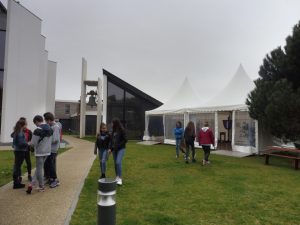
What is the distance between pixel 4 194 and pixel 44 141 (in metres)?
1.20

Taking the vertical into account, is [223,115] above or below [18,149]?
above

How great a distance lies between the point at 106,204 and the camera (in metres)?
2.70

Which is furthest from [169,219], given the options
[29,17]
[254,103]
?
[29,17]

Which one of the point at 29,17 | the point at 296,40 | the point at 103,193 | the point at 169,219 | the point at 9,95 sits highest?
the point at 29,17

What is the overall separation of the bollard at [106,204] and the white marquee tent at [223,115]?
11.8 metres

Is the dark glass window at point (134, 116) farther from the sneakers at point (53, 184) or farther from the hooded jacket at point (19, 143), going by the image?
the hooded jacket at point (19, 143)

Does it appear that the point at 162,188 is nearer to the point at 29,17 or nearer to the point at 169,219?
the point at 169,219

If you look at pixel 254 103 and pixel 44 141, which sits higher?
pixel 254 103

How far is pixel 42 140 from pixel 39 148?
160mm

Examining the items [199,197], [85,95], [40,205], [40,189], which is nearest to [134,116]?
[85,95]

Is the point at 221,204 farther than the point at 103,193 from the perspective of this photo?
Yes

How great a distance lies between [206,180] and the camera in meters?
7.36

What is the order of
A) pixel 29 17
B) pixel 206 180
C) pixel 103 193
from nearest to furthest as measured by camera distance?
pixel 103 193 < pixel 206 180 < pixel 29 17

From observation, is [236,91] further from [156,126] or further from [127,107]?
[127,107]
